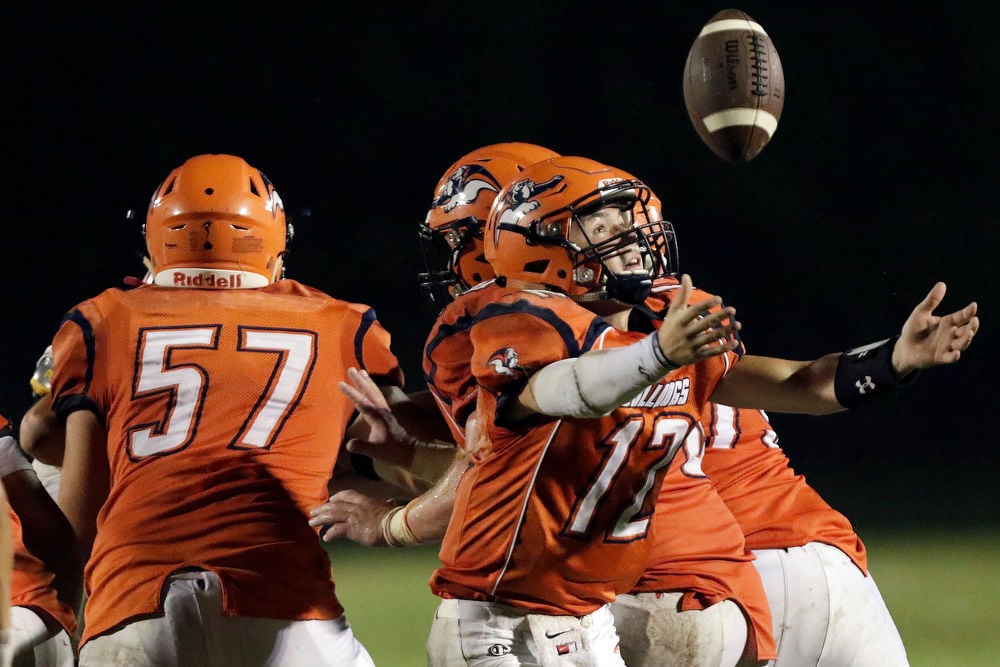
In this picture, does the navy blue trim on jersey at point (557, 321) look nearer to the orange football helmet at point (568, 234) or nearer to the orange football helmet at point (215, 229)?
the orange football helmet at point (568, 234)

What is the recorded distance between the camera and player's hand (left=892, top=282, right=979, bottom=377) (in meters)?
2.74

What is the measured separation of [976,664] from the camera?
571 centimetres

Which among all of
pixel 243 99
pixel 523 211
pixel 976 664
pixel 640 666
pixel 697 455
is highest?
pixel 243 99

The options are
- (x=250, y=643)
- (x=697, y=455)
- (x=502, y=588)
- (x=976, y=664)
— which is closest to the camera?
(x=502, y=588)

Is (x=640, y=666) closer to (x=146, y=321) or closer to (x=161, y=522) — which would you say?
(x=161, y=522)

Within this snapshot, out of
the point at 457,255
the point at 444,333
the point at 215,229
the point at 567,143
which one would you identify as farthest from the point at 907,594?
the point at 215,229

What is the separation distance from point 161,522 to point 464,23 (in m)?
7.65

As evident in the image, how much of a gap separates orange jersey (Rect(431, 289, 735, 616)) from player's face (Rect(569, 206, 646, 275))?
0.19 meters

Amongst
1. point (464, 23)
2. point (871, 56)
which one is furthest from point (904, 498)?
point (464, 23)

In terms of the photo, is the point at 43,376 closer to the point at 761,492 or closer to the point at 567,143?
the point at 761,492

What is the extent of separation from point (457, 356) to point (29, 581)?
1.12 m

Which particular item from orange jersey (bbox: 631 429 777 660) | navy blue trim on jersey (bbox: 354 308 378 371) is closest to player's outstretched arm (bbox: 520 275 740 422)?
orange jersey (bbox: 631 429 777 660)

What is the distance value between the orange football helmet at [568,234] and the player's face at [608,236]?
0.04ft

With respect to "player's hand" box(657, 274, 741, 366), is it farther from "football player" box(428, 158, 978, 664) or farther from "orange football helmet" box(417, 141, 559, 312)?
"orange football helmet" box(417, 141, 559, 312)
